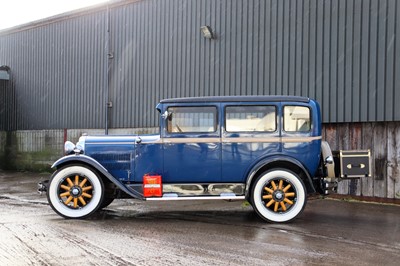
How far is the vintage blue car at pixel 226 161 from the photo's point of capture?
6.66 m

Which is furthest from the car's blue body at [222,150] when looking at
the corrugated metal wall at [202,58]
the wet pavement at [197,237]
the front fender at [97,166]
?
the corrugated metal wall at [202,58]

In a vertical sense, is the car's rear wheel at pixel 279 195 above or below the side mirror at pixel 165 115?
below

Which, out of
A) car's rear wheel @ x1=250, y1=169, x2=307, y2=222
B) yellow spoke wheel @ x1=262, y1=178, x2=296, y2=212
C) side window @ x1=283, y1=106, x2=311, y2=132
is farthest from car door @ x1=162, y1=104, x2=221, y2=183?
side window @ x1=283, y1=106, x2=311, y2=132

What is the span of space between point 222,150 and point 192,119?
2.25 feet

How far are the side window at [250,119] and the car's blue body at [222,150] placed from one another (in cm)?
6

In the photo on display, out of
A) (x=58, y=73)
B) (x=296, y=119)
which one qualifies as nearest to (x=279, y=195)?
(x=296, y=119)

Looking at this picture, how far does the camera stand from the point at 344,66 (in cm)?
980

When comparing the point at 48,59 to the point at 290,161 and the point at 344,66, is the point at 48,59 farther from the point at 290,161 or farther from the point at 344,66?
the point at 290,161

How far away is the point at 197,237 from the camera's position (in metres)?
5.62

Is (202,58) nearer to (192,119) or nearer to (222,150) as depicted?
(192,119)

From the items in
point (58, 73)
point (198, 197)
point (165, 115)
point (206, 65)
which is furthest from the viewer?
point (58, 73)

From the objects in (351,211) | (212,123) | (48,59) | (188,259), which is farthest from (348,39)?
(48,59)

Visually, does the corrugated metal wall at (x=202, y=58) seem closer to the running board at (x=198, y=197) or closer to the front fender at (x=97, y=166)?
the running board at (x=198, y=197)

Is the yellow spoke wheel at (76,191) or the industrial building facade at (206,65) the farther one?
the industrial building facade at (206,65)
